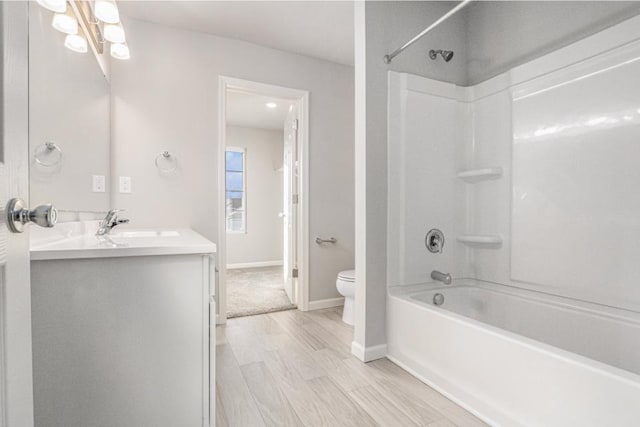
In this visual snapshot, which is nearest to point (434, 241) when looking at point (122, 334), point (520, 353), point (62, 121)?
point (520, 353)

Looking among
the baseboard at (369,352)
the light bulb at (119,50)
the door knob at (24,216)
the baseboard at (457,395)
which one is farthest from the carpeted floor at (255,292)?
the door knob at (24,216)

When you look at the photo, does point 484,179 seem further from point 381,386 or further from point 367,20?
point 381,386

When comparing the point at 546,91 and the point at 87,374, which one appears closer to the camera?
the point at 87,374

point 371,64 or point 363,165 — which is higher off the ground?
point 371,64

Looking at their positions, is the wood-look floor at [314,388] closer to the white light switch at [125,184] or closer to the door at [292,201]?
the door at [292,201]

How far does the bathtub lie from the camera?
1.00 m

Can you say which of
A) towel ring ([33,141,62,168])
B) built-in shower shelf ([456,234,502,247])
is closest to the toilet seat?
built-in shower shelf ([456,234,502,247])

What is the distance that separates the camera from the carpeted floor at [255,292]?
2877 millimetres

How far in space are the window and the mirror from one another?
10.2 feet

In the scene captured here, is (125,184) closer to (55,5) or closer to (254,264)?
(55,5)

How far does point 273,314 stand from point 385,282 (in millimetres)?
1282

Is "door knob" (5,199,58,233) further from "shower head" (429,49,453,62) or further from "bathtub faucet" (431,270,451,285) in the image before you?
"shower head" (429,49,453,62)

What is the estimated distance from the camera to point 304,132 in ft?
9.16

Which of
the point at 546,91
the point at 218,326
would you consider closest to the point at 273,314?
the point at 218,326
